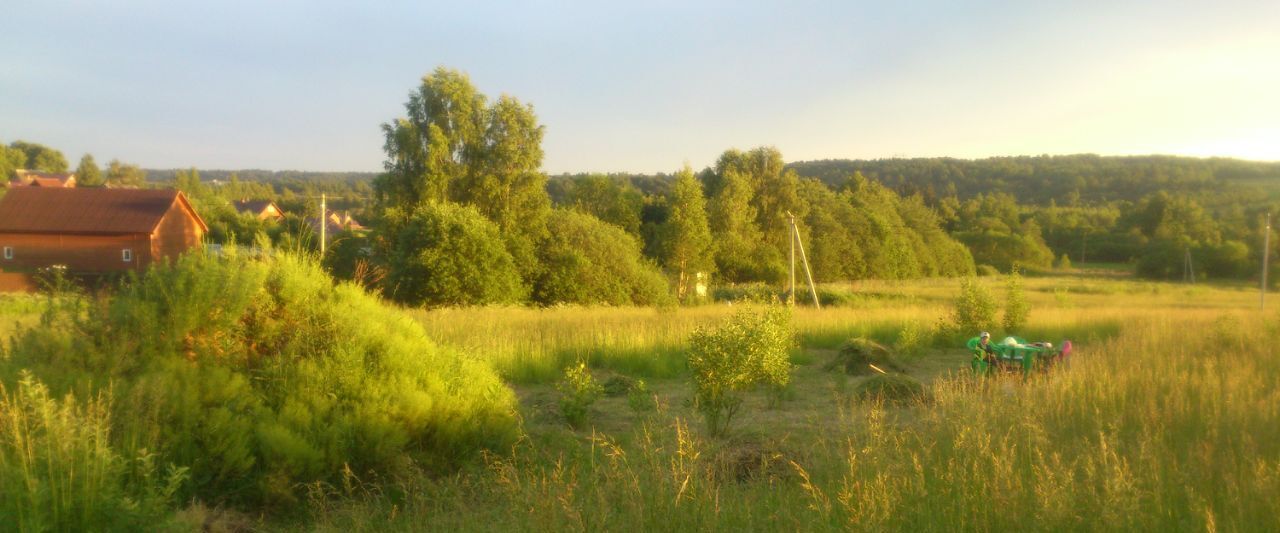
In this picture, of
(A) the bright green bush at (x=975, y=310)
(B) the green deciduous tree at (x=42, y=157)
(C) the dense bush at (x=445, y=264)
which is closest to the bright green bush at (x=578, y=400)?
(A) the bright green bush at (x=975, y=310)

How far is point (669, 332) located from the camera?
1362cm

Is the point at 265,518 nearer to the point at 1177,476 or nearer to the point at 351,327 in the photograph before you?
the point at 351,327

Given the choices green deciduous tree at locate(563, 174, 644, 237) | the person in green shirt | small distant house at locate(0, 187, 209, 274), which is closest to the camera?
the person in green shirt

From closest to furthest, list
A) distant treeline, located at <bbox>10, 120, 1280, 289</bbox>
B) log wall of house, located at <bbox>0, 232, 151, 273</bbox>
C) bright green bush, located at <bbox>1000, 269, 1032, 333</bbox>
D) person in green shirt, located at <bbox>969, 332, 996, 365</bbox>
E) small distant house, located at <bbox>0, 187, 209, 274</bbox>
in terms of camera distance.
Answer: person in green shirt, located at <bbox>969, 332, 996, 365</bbox> < bright green bush, located at <bbox>1000, 269, 1032, 333</bbox> < log wall of house, located at <bbox>0, 232, 151, 273</bbox> < small distant house, located at <bbox>0, 187, 209, 274</bbox> < distant treeline, located at <bbox>10, 120, 1280, 289</bbox>

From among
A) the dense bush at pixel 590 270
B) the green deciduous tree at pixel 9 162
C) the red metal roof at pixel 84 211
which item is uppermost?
the green deciduous tree at pixel 9 162

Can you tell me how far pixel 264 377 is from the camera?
4.99m

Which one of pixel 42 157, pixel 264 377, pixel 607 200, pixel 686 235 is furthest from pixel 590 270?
pixel 42 157

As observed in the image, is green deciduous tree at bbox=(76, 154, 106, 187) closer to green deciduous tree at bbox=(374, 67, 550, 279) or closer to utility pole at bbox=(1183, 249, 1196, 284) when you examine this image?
green deciduous tree at bbox=(374, 67, 550, 279)

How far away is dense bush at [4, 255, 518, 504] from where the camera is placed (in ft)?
14.4

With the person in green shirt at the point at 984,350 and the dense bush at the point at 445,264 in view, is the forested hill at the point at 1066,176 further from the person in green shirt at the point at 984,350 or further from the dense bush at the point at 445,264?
the dense bush at the point at 445,264

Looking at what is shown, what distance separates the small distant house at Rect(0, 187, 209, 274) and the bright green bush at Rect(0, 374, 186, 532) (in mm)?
28501

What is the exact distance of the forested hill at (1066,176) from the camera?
35875 millimetres

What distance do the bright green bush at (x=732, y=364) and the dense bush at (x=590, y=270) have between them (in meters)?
19.2

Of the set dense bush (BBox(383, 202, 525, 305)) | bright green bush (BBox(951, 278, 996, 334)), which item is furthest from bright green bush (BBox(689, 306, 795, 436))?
dense bush (BBox(383, 202, 525, 305))
